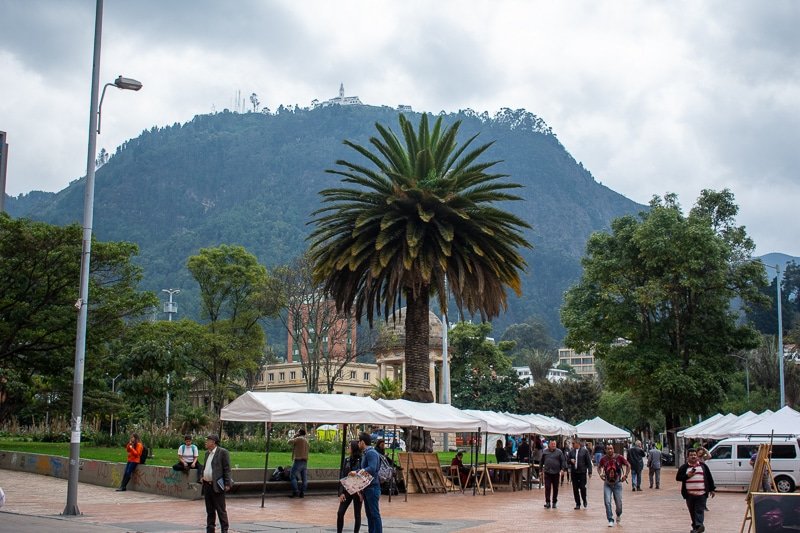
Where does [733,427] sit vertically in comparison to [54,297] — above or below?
below

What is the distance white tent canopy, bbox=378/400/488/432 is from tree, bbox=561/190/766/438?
70.3ft

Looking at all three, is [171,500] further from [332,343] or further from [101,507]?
[332,343]

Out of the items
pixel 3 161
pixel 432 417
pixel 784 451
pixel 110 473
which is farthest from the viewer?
pixel 3 161

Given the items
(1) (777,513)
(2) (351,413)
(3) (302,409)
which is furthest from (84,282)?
(1) (777,513)

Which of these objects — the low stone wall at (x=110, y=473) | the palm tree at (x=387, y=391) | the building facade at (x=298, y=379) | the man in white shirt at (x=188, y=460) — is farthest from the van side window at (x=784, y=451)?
the building facade at (x=298, y=379)

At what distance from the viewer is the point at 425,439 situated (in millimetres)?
34375

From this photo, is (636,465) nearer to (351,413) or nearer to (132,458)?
(351,413)

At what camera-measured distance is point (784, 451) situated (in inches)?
1212

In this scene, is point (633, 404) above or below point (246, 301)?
below

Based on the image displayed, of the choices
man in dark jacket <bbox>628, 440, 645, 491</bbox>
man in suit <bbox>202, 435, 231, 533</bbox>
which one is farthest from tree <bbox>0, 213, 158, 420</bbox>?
man in suit <bbox>202, 435, 231, 533</bbox>

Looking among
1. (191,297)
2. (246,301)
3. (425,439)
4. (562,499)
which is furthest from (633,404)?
(191,297)

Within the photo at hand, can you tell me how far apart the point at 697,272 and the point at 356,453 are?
36544 mm

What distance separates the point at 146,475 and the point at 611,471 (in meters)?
12.2

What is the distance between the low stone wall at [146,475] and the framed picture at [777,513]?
1412 cm
